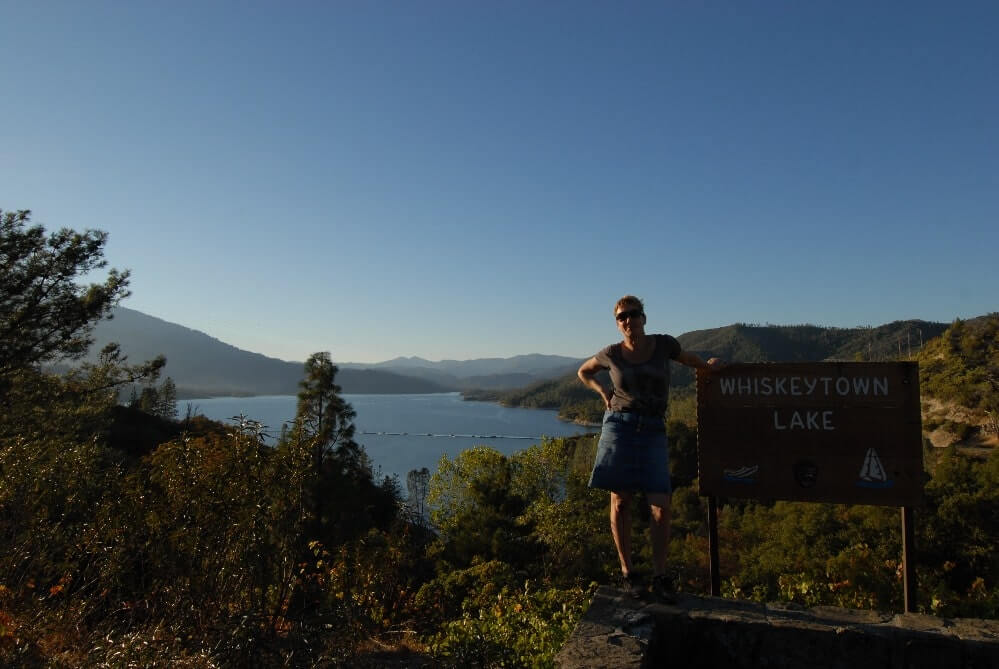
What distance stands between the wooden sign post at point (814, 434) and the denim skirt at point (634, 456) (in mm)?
739

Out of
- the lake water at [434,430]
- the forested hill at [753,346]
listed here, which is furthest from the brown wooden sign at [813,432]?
the forested hill at [753,346]

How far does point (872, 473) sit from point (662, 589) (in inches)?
57.9

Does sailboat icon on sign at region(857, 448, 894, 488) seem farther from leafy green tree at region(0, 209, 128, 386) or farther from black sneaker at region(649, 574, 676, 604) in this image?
leafy green tree at region(0, 209, 128, 386)

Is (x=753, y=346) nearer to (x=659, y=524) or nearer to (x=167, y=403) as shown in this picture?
(x=167, y=403)

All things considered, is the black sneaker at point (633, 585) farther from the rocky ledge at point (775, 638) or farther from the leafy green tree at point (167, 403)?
the leafy green tree at point (167, 403)

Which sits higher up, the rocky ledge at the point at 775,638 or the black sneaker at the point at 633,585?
the black sneaker at the point at 633,585

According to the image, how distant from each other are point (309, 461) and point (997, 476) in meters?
19.3

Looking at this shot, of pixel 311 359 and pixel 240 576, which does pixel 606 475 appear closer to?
pixel 240 576

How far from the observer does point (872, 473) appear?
349 centimetres

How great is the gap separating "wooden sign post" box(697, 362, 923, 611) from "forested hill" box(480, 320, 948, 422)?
101874mm

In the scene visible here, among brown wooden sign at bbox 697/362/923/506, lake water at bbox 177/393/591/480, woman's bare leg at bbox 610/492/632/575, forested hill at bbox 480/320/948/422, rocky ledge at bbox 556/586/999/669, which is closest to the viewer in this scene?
rocky ledge at bbox 556/586/999/669

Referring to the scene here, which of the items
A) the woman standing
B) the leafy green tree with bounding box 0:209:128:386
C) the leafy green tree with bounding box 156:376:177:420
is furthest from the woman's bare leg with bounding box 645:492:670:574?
the leafy green tree with bounding box 156:376:177:420

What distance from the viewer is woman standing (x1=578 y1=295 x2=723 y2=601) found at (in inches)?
125

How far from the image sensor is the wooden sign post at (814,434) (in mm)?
3449
